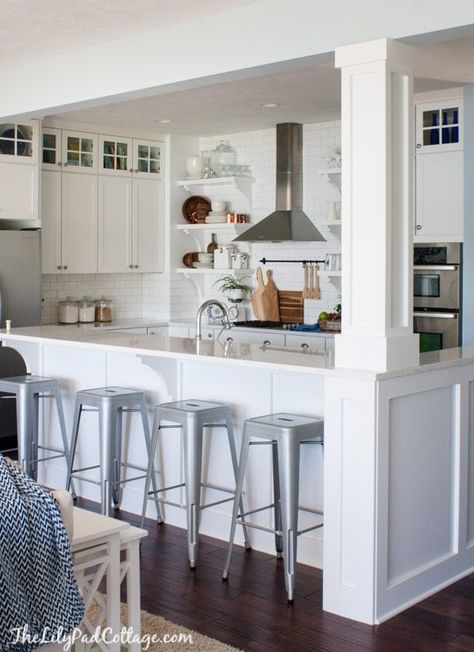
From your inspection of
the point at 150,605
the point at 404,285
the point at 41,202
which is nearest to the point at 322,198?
the point at 41,202

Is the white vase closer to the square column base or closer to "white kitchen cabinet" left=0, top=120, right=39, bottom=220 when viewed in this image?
"white kitchen cabinet" left=0, top=120, right=39, bottom=220

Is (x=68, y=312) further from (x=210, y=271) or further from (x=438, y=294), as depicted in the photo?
(x=438, y=294)

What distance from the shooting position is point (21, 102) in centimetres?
565

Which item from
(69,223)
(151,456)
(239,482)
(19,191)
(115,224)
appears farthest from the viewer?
(115,224)

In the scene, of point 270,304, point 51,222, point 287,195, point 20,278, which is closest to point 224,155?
point 287,195

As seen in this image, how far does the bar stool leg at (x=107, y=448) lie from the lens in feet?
15.9

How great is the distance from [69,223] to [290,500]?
4270mm

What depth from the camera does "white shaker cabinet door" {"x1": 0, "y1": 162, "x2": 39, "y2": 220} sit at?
22.4 ft

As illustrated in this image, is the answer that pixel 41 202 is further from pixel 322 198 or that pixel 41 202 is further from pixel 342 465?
pixel 342 465

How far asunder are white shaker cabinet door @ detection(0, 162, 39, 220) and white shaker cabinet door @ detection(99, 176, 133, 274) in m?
0.82

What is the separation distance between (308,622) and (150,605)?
2.28 ft

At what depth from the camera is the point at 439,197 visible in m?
6.15

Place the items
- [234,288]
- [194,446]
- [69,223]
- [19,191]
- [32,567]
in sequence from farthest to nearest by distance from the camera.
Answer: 1. [234,288]
2. [69,223]
3. [19,191]
4. [194,446]
5. [32,567]

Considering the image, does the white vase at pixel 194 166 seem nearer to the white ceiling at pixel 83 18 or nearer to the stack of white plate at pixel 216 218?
the stack of white plate at pixel 216 218
